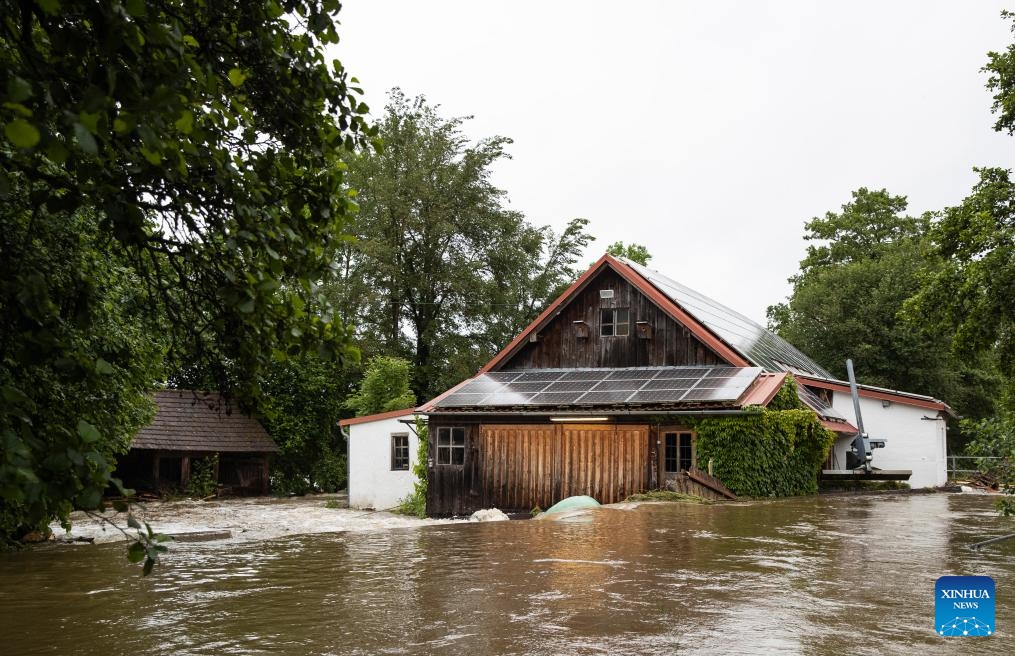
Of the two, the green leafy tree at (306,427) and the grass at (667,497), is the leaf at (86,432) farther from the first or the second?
the green leafy tree at (306,427)

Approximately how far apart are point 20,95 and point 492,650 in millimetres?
4934

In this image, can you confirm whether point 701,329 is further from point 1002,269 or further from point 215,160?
point 215,160

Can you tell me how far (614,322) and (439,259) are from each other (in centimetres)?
1543

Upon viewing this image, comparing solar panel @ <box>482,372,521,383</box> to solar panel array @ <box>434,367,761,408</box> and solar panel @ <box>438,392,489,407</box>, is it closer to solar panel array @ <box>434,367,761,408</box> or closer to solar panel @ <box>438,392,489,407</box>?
solar panel array @ <box>434,367,761,408</box>

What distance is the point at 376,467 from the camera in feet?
88.4

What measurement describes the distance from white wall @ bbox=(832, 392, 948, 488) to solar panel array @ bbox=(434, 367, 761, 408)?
9445 millimetres

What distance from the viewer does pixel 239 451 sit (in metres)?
33.9

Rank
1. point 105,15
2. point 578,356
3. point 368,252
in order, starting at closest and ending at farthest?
point 105,15 → point 578,356 → point 368,252

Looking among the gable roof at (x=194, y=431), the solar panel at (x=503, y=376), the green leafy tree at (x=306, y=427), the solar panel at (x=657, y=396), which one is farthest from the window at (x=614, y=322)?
the gable roof at (x=194, y=431)

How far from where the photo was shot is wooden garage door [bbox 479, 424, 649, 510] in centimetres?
2125

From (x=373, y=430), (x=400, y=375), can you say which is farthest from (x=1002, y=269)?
(x=400, y=375)

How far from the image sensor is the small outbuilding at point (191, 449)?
32281 mm

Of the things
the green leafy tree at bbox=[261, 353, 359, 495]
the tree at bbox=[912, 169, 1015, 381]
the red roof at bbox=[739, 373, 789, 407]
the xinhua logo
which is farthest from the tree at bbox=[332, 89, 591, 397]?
the xinhua logo

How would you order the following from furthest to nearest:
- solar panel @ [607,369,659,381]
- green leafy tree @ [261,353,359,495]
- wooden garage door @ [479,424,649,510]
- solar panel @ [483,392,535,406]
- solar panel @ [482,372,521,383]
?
green leafy tree @ [261,353,359,495]
solar panel @ [482,372,521,383]
solar panel @ [607,369,659,381]
solar panel @ [483,392,535,406]
wooden garage door @ [479,424,649,510]
